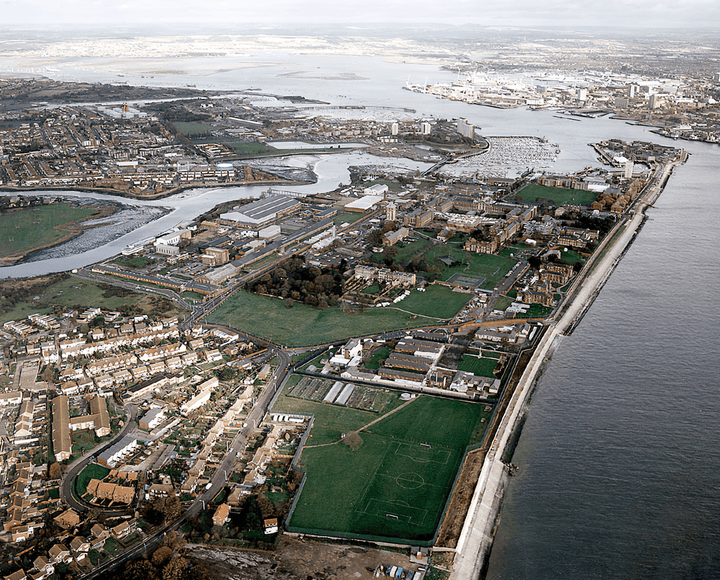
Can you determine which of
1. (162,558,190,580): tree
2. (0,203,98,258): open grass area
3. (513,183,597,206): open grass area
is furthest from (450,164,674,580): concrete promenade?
(0,203,98,258): open grass area

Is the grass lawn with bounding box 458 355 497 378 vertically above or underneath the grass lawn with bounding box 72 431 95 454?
above

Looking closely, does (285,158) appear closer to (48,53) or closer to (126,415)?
(126,415)

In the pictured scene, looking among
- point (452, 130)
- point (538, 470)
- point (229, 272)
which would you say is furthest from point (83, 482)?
point (452, 130)

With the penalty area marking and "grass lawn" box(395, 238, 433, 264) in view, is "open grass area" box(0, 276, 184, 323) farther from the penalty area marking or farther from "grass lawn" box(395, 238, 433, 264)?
the penalty area marking

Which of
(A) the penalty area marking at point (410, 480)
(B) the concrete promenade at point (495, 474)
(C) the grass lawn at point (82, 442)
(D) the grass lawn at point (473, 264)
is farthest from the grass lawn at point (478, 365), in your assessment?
(C) the grass lawn at point (82, 442)

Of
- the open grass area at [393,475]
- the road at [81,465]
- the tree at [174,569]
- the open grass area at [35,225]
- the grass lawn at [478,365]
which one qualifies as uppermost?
the tree at [174,569]

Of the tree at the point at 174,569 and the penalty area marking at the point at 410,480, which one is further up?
the tree at the point at 174,569

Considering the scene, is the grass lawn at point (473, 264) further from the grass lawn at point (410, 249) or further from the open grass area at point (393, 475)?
the open grass area at point (393, 475)

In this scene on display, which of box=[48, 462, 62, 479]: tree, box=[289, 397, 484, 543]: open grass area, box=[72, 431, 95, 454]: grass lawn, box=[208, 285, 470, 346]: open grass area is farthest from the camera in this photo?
box=[208, 285, 470, 346]: open grass area
